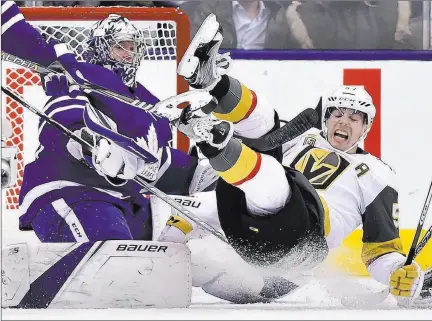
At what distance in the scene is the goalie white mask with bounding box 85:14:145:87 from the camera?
3174 mm

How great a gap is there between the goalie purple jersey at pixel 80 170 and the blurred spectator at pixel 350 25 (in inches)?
26.9

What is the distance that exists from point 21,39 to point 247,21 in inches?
34.7

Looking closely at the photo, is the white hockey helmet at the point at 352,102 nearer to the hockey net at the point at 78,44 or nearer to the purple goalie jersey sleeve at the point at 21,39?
the hockey net at the point at 78,44

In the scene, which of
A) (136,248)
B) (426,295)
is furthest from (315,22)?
(136,248)

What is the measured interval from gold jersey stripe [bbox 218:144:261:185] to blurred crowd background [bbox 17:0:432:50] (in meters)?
0.97

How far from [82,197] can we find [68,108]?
28 centimetres

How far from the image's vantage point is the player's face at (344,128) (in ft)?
10.6

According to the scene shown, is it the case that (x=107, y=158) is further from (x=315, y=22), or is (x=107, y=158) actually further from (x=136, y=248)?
(x=315, y=22)

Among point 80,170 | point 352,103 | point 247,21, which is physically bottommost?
point 80,170

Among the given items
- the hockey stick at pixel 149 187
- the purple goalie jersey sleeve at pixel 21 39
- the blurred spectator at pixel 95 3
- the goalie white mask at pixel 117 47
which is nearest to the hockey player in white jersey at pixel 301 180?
the hockey stick at pixel 149 187

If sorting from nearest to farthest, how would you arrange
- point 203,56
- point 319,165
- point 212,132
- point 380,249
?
point 212,132 → point 203,56 → point 380,249 → point 319,165

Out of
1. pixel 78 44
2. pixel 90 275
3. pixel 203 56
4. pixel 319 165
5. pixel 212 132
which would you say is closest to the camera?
pixel 212 132

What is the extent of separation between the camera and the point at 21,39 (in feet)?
9.81

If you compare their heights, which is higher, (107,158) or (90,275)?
(107,158)
